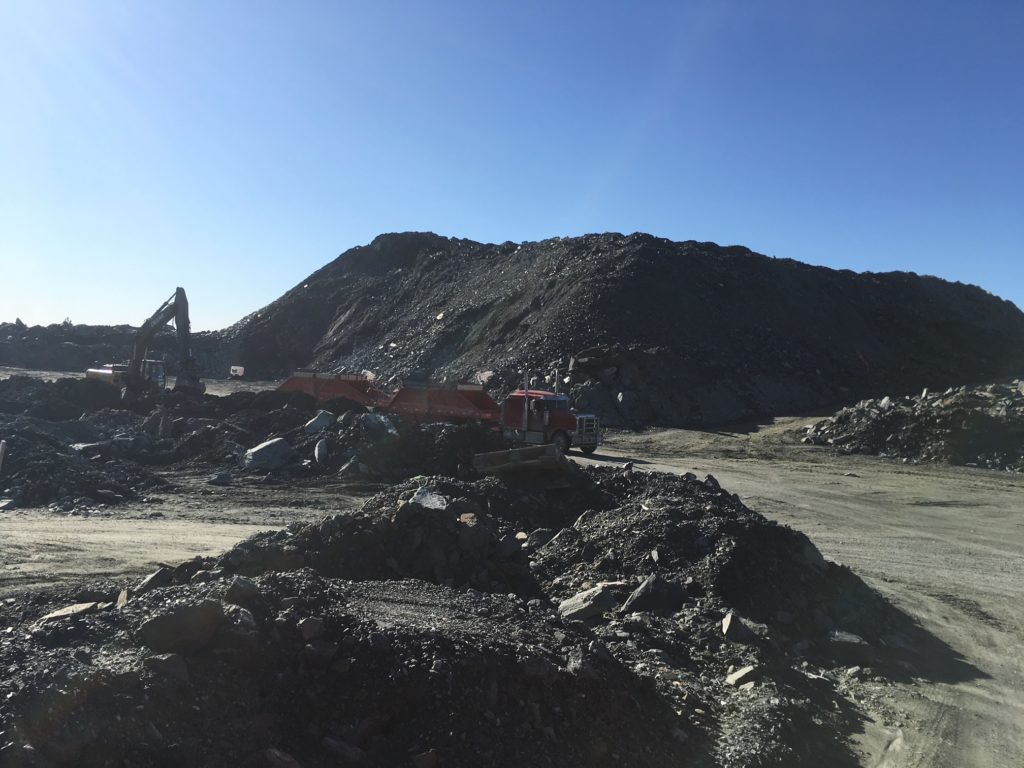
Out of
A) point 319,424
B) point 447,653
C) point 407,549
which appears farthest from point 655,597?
point 319,424

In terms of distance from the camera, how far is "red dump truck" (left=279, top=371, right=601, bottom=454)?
21.6m

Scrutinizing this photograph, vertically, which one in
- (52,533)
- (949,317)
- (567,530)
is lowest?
(52,533)

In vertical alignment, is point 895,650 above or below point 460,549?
below

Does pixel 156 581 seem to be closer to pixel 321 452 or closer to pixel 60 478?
pixel 60 478

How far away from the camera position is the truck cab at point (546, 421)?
21.5 metres

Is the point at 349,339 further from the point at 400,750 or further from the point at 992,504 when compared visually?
the point at 400,750

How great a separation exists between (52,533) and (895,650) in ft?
37.6

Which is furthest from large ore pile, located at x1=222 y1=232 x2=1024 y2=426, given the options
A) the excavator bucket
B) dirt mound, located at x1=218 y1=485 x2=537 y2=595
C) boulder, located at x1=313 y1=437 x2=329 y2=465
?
dirt mound, located at x1=218 y1=485 x2=537 y2=595

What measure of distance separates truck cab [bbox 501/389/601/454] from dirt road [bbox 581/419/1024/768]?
105cm

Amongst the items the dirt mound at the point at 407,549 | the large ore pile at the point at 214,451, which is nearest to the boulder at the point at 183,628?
the dirt mound at the point at 407,549

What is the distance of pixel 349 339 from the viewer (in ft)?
176

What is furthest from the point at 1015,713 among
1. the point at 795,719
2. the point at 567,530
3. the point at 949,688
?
the point at 567,530

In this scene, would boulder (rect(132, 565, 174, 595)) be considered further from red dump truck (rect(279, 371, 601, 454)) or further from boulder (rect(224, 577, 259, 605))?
red dump truck (rect(279, 371, 601, 454))

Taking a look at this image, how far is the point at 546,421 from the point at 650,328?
16.3 metres
